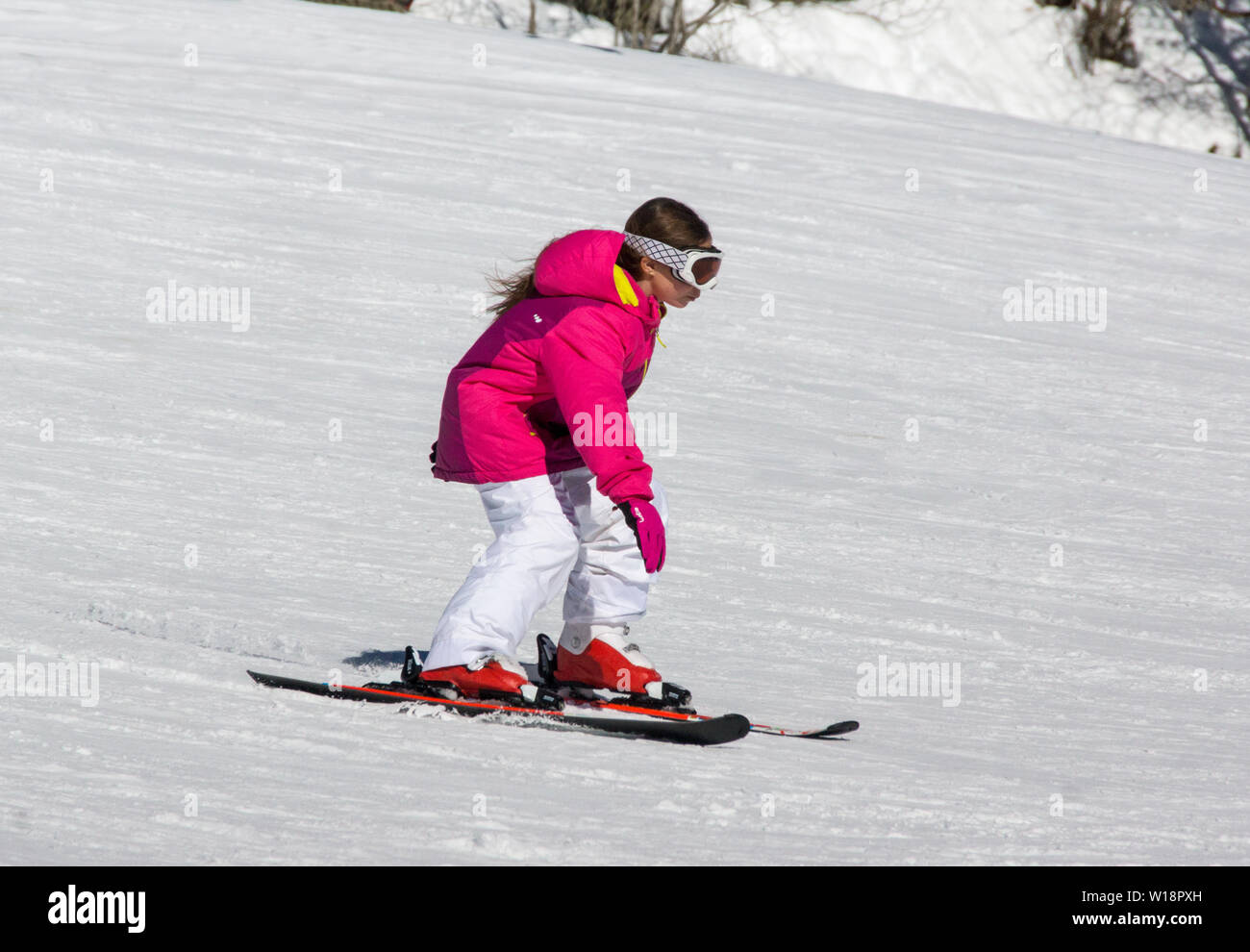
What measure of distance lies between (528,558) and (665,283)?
757mm

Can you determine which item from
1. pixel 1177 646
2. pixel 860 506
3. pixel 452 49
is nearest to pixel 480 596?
pixel 1177 646

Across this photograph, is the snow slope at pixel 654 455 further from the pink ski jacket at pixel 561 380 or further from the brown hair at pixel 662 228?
the brown hair at pixel 662 228

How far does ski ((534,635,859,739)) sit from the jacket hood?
3.16 ft

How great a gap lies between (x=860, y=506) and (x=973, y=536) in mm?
518

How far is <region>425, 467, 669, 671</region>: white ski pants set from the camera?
3604 millimetres

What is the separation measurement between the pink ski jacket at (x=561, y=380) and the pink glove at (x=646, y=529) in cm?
3

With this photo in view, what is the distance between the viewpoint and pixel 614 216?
10.2m

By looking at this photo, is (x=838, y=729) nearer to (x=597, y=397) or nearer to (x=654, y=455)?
(x=597, y=397)

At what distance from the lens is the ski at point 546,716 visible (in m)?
3.44

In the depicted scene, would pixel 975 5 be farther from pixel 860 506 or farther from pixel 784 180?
pixel 860 506

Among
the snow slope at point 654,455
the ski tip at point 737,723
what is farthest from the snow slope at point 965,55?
the ski tip at point 737,723

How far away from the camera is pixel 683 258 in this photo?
360 centimetres

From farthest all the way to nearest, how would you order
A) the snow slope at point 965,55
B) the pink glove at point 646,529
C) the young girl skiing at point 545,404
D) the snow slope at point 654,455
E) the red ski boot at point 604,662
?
the snow slope at point 965,55
the red ski boot at point 604,662
the young girl skiing at point 545,404
the pink glove at point 646,529
the snow slope at point 654,455

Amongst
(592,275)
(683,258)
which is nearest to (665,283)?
(683,258)
